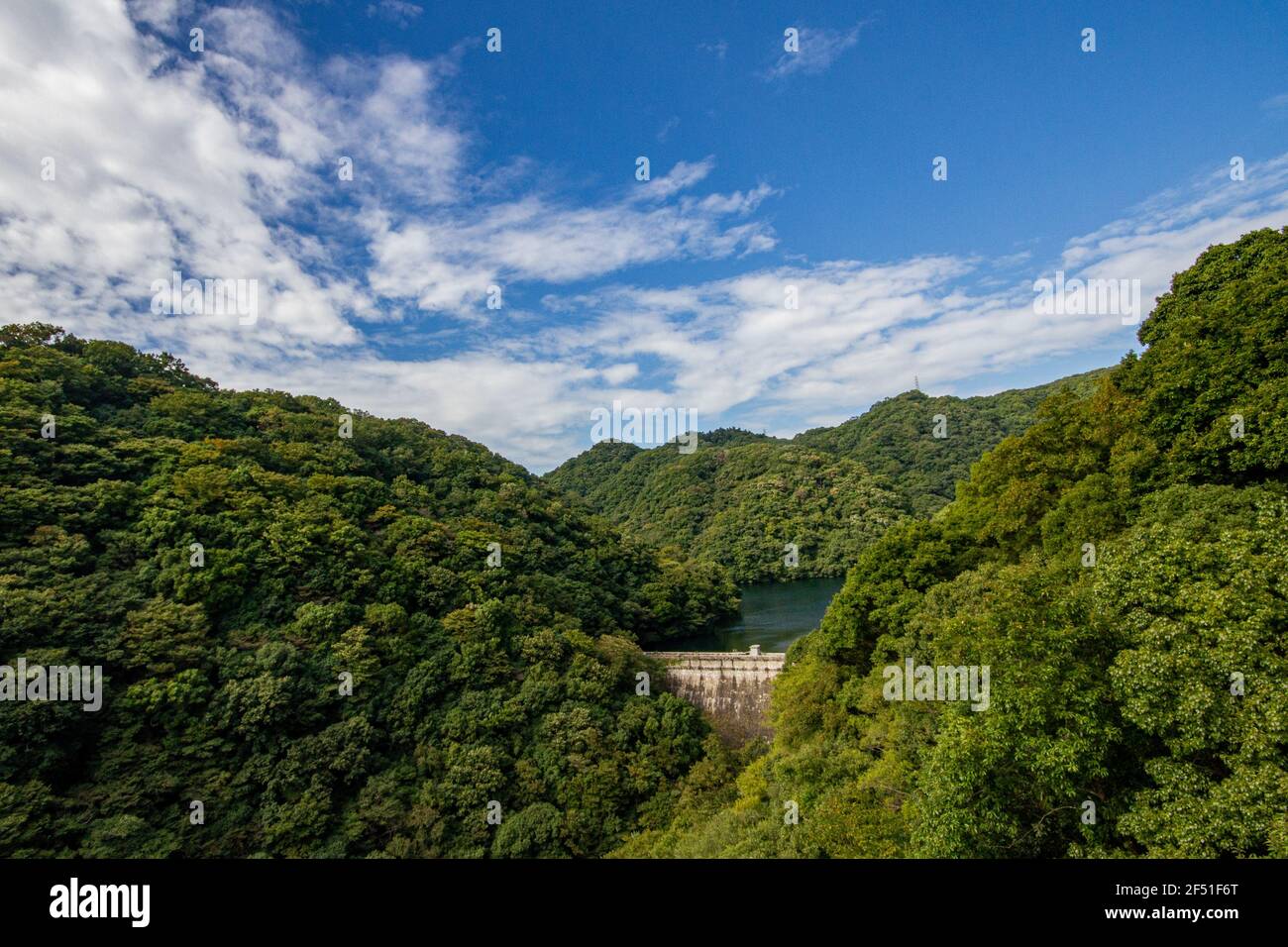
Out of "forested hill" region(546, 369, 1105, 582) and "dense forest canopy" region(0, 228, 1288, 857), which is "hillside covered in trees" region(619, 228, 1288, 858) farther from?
"forested hill" region(546, 369, 1105, 582)

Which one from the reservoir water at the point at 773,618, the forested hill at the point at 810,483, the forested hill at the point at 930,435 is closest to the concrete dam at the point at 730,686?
the reservoir water at the point at 773,618

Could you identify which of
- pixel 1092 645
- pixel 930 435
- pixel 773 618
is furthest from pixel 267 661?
pixel 930 435

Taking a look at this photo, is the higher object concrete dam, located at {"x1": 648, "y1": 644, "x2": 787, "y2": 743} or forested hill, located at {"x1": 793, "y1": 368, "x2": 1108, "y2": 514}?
forested hill, located at {"x1": 793, "y1": 368, "x2": 1108, "y2": 514}

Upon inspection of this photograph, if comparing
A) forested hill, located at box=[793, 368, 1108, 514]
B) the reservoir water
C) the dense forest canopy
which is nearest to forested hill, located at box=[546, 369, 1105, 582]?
forested hill, located at box=[793, 368, 1108, 514]

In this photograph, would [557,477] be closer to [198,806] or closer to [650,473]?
[650,473]

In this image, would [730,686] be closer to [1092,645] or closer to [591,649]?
[591,649]

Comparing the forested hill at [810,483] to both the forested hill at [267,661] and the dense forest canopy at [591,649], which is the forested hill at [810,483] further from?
the forested hill at [267,661]
